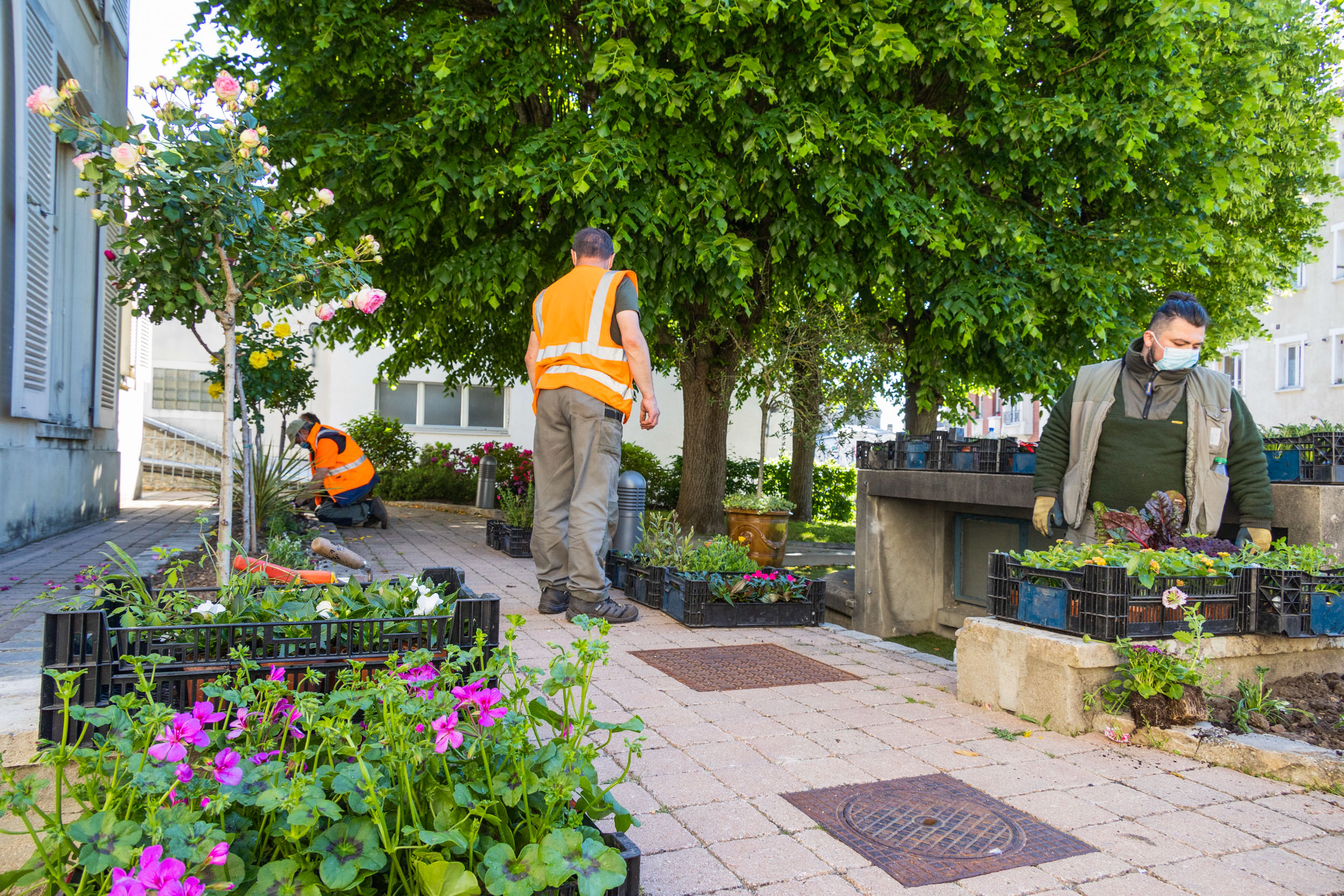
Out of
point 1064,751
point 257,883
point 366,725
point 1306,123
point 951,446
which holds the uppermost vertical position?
point 1306,123

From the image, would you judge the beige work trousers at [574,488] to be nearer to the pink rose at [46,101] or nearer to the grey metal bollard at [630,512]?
the grey metal bollard at [630,512]

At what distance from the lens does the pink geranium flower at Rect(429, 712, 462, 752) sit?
5.81 feet

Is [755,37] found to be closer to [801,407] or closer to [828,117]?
[828,117]

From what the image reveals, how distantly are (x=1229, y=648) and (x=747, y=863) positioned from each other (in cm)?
261

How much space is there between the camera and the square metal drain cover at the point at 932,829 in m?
2.48

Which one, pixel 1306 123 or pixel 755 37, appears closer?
pixel 755 37

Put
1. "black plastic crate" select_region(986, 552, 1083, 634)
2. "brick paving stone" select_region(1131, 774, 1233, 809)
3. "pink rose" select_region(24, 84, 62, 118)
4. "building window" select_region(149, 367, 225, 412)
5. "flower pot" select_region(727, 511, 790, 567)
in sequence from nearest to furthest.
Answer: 1. "brick paving stone" select_region(1131, 774, 1233, 809)
2. "pink rose" select_region(24, 84, 62, 118)
3. "black plastic crate" select_region(986, 552, 1083, 634)
4. "flower pot" select_region(727, 511, 790, 567)
5. "building window" select_region(149, 367, 225, 412)

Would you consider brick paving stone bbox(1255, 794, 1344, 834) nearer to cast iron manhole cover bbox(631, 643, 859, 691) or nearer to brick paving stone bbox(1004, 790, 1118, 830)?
brick paving stone bbox(1004, 790, 1118, 830)

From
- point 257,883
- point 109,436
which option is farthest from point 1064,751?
point 109,436

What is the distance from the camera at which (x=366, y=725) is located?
1.97 metres

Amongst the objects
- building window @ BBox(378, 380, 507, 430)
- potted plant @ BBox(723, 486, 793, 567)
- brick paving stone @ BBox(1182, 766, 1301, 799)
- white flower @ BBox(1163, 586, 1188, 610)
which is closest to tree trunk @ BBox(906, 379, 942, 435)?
potted plant @ BBox(723, 486, 793, 567)

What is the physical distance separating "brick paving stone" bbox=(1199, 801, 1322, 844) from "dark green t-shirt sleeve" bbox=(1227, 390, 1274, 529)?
6.41ft

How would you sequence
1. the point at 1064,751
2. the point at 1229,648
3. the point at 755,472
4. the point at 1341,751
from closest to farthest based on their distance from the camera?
the point at 1341,751 → the point at 1064,751 → the point at 1229,648 → the point at 755,472

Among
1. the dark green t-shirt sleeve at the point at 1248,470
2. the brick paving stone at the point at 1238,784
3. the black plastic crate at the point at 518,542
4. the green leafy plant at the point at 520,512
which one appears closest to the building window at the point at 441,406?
the green leafy plant at the point at 520,512
